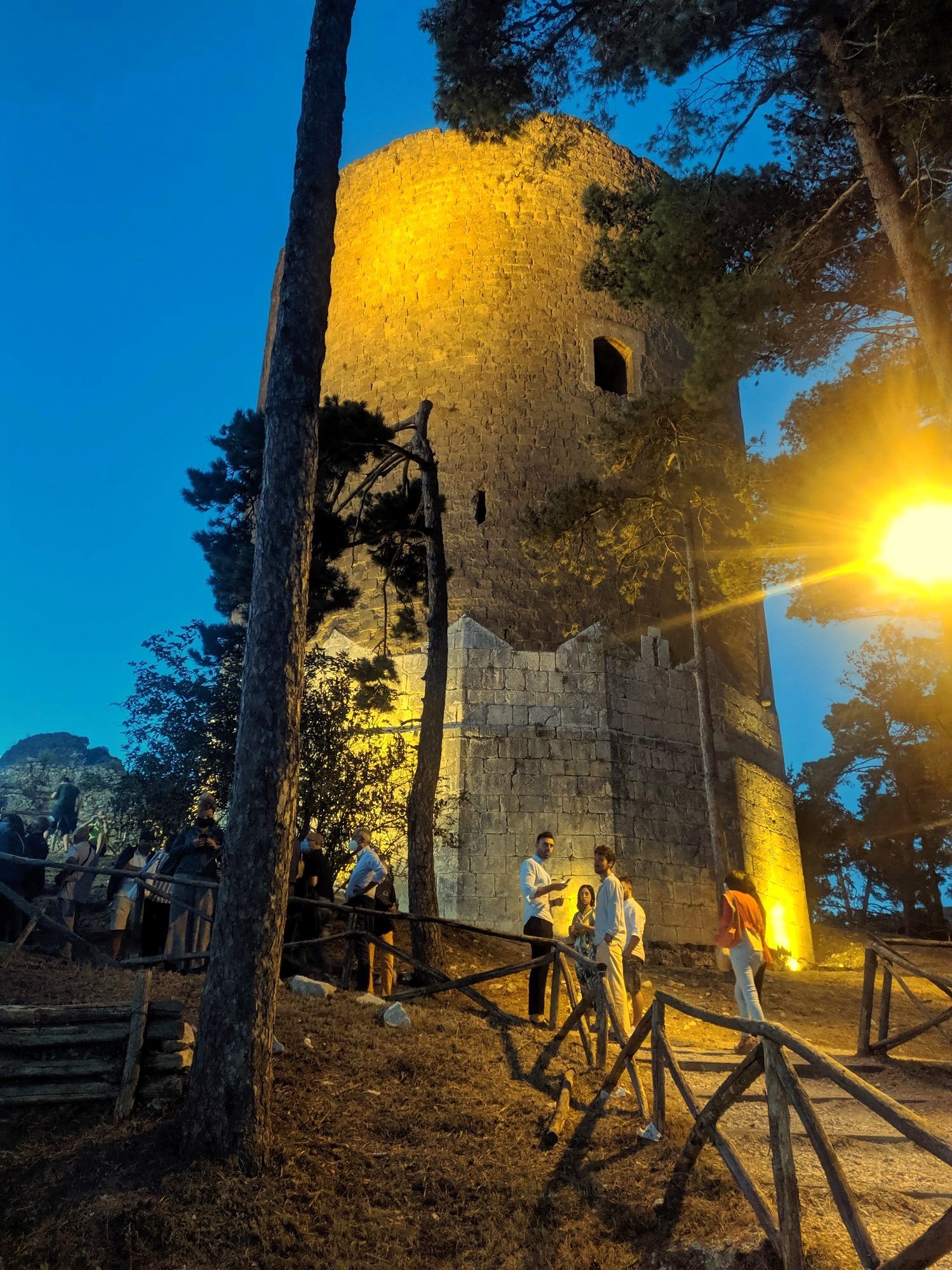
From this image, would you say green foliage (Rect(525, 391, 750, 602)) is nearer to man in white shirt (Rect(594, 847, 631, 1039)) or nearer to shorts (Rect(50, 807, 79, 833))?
man in white shirt (Rect(594, 847, 631, 1039))

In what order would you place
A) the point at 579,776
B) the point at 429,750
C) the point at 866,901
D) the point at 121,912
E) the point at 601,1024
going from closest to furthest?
the point at 601,1024, the point at 121,912, the point at 429,750, the point at 579,776, the point at 866,901

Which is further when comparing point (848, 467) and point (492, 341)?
point (492, 341)

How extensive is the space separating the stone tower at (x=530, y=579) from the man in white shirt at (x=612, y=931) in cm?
542

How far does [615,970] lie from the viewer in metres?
6.04

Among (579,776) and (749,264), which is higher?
(749,264)

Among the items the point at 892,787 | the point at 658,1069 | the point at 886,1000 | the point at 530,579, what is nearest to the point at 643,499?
the point at 530,579

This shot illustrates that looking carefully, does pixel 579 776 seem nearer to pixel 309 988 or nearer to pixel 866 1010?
pixel 866 1010

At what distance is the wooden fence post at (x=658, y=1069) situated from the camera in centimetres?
439

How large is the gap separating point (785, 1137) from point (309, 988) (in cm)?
380

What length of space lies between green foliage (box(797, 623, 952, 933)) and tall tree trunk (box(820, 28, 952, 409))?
50.0 feet

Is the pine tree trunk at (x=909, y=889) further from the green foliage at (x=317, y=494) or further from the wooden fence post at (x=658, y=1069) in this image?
the wooden fence post at (x=658, y=1069)

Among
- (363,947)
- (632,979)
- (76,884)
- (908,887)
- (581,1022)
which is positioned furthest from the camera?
(908,887)

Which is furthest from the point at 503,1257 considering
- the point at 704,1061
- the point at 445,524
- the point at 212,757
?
the point at 445,524

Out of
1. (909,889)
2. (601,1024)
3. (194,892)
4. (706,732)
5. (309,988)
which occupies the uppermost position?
(706,732)
